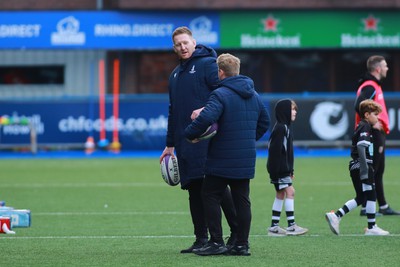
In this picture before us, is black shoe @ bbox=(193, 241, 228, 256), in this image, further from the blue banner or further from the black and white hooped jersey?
the blue banner

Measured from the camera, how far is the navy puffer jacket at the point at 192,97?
995 centimetres

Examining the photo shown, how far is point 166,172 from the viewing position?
10.2 m

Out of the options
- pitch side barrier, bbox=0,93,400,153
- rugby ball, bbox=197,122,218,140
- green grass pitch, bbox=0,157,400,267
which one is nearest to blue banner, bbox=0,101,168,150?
pitch side barrier, bbox=0,93,400,153

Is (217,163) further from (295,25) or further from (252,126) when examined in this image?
(295,25)

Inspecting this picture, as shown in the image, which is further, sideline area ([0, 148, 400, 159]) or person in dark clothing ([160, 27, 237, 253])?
sideline area ([0, 148, 400, 159])

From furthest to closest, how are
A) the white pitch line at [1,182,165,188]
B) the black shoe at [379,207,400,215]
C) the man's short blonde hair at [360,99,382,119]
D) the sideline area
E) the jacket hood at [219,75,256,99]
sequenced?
the sideline area < the white pitch line at [1,182,165,188] < the black shoe at [379,207,400,215] < the man's short blonde hair at [360,99,382,119] < the jacket hood at [219,75,256,99]

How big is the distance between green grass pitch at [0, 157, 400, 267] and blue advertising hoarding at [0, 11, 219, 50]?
10982mm

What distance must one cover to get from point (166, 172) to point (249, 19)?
23753 mm

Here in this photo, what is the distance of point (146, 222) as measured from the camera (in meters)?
13.2

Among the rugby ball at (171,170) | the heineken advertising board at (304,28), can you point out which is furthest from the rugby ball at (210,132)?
the heineken advertising board at (304,28)

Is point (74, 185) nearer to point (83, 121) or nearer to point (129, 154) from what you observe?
point (129, 154)

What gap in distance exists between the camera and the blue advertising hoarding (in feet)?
109

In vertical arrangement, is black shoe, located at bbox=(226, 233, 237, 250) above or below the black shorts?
below

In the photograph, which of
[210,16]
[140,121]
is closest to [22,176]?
[140,121]
